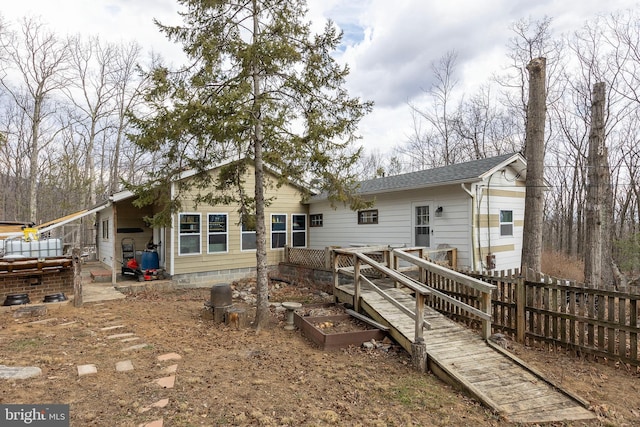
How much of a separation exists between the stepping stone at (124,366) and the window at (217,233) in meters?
6.99

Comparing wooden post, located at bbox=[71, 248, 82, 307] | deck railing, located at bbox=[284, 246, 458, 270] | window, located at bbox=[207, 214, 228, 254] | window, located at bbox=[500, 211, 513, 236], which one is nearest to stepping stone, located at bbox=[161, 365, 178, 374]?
deck railing, located at bbox=[284, 246, 458, 270]

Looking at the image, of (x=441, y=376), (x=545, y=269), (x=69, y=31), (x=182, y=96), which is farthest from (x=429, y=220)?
(x=69, y=31)

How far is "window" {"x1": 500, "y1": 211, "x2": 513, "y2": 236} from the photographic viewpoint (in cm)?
1004

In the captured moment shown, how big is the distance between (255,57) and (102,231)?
41.3 ft

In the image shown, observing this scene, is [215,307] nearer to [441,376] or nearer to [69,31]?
[441,376]

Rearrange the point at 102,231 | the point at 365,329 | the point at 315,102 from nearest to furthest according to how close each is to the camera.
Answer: the point at 365,329 < the point at 315,102 < the point at 102,231

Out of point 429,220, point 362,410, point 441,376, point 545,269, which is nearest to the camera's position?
point 362,410

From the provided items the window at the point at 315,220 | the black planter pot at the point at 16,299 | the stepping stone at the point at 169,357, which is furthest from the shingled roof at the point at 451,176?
the black planter pot at the point at 16,299

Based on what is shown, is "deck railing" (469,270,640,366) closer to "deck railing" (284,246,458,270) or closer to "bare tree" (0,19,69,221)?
"deck railing" (284,246,458,270)

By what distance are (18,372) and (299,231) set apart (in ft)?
33.7

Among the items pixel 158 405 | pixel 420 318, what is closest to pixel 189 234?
pixel 158 405

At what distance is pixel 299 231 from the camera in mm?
13656

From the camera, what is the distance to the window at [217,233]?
11.2 metres

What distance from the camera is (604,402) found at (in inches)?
139
